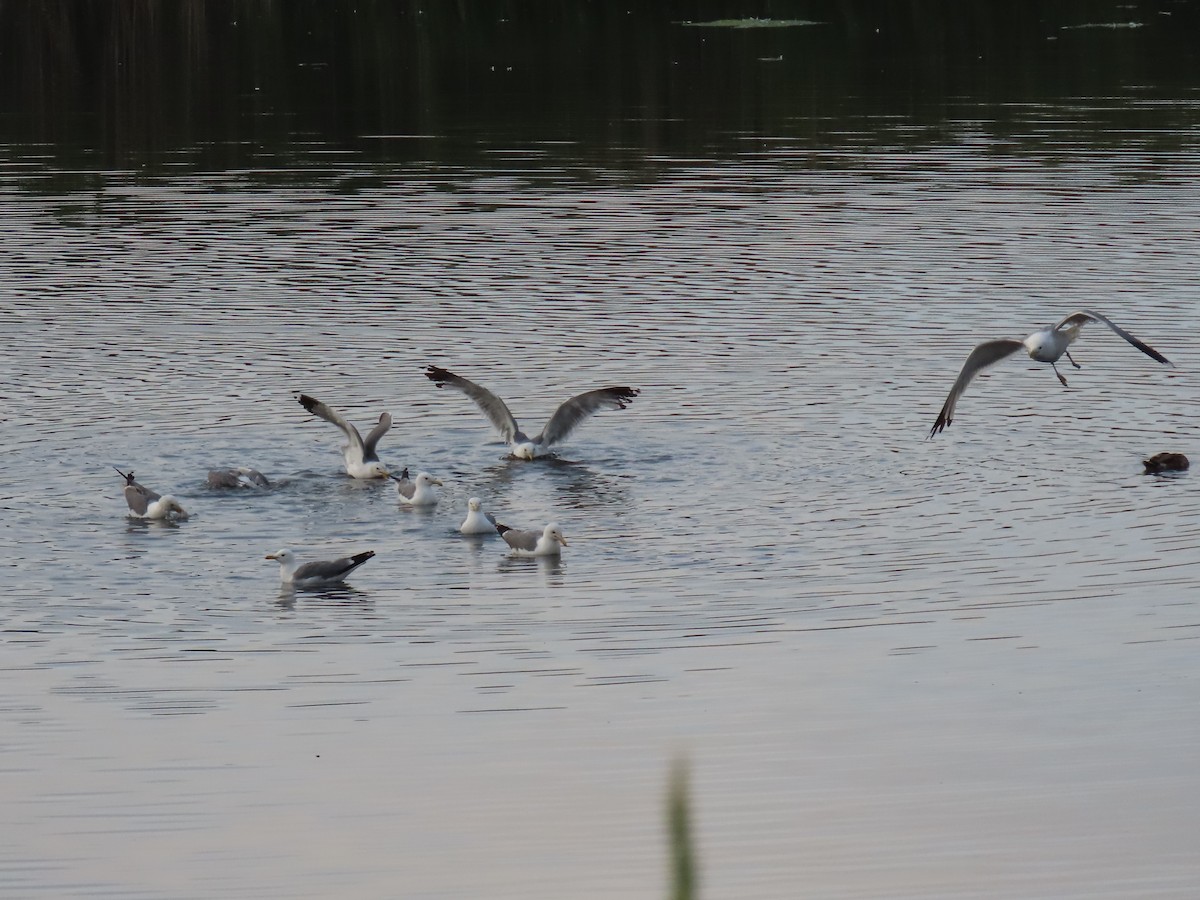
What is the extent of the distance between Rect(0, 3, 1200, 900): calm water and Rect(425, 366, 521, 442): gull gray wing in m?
0.36

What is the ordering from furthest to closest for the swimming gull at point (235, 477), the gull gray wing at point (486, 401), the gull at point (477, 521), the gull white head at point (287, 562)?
the gull gray wing at point (486, 401) → the swimming gull at point (235, 477) → the gull at point (477, 521) → the gull white head at point (287, 562)

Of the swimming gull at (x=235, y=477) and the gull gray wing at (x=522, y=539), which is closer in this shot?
the gull gray wing at (x=522, y=539)

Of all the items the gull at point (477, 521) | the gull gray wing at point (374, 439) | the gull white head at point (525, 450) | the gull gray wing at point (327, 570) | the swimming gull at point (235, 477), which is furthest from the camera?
the gull white head at point (525, 450)

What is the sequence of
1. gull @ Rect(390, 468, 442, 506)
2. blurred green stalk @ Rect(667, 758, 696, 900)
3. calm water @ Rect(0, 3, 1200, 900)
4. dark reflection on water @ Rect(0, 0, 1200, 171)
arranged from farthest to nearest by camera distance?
dark reflection on water @ Rect(0, 0, 1200, 171) < gull @ Rect(390, 468, 442, 506) < calm water @ Rect(0, 3, 1200, 900) < blurred green stalk @ Rect(667, 758, 696, 900)

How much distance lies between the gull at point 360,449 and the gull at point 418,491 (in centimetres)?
52

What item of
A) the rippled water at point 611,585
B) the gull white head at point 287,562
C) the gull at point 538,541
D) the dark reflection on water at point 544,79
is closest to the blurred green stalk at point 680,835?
the rippled water at point 611,585

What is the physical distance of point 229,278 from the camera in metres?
30.8

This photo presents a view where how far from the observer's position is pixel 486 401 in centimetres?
2041

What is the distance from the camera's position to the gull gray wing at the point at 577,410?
65.7 feet

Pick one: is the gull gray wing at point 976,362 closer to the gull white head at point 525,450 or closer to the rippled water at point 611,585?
the rippled water at point 611,585

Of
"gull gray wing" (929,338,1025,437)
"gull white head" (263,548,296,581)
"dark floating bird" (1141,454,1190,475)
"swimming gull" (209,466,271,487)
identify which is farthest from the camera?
"dark floating bird" (1141,454,1190,475)

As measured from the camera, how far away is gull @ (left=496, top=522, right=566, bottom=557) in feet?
53.5

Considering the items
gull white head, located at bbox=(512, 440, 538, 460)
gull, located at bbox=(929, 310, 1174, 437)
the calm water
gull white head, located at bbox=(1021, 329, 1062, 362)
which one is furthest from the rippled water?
gull white head, located at bbox=(1021, 329, 1062, 362)

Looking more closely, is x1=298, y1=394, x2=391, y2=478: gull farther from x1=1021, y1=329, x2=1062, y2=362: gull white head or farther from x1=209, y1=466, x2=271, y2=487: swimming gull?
x1=1021, y1=329, x2=1062, y2=362: gull white head
